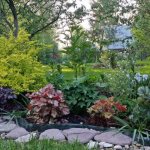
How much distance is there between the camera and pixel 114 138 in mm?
4062

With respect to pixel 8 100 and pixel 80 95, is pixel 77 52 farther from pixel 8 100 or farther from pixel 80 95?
pixel 8 100

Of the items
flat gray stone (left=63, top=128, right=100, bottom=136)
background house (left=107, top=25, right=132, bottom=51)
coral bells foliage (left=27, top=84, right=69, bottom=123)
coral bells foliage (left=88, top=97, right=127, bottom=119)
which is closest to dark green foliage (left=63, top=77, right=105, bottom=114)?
coral bells foliage (left=27, top=84, right=69, bottom=123)

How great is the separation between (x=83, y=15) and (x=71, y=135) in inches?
276

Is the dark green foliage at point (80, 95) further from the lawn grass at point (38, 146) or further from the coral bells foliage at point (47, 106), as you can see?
the lawn grass at point (38, 146)

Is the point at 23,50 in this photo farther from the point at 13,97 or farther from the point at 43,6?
the point at 43,6

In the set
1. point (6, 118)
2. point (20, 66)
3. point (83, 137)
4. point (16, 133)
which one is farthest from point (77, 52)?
point (83, 137)

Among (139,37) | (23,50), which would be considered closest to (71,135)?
(23,50)

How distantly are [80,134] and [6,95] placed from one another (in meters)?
1.69

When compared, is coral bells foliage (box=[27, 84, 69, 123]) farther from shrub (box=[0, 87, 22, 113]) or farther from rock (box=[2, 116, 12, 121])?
shrub (box=[0, 87, 22, 113])

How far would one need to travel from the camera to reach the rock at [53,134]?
13.6ft

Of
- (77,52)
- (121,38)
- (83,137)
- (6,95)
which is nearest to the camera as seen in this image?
(83,137)

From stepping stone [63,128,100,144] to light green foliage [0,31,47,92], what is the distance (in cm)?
150

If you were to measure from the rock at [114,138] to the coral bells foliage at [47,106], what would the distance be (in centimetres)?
80

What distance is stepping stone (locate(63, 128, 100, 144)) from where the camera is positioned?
13.4 feet
